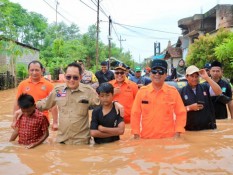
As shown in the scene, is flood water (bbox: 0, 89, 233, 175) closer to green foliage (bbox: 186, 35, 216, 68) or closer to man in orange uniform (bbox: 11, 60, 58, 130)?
man in orange uniform (bbox: 11, 60, 58, 130)

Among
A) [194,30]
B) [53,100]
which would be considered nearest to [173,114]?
[53,100]

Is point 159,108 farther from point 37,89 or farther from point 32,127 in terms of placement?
point 37,89

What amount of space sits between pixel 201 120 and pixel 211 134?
268 millimetres

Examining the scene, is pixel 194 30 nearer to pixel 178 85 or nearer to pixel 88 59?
pixel 88 59

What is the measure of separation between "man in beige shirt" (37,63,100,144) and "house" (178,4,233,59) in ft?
Result: 71.7

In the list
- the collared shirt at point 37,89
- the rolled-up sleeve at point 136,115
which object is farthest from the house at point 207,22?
the rolled-up sleeve at point 136,115

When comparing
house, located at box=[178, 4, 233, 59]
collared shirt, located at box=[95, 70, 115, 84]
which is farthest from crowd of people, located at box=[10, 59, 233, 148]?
house, located at box=[178, 4, 233, 59]

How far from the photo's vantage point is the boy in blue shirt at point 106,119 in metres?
4.81

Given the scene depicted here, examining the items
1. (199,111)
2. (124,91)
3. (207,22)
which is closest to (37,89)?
(124,91)

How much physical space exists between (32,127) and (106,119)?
3.63 ft

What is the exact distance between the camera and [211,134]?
18.5 feet

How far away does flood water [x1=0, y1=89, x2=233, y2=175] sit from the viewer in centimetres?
384

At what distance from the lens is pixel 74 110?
4.90m

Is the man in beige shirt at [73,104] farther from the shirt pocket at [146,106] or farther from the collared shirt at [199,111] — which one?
the collared shirt at [199,111]
